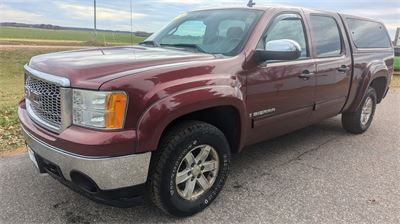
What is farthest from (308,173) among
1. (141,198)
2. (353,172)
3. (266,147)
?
(141,198)

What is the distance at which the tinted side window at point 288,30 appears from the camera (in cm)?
411

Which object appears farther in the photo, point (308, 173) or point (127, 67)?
point (308, 173)

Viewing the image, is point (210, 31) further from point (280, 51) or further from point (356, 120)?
point (356, 120)

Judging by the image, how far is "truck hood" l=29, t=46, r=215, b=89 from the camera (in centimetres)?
286

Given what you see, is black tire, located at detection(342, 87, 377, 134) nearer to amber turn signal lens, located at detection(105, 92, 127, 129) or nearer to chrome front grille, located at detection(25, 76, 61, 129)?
amber turn signal lens, located at detection(105, 92, 127, 129)

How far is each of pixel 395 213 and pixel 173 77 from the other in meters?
2.30

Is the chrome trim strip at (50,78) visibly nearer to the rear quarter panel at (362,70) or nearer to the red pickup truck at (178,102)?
the red pickup truck at (178,102)

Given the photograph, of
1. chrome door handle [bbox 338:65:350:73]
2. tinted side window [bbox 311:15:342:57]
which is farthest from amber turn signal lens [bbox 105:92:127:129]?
chrome door handle [bbox 338:65:350:73]

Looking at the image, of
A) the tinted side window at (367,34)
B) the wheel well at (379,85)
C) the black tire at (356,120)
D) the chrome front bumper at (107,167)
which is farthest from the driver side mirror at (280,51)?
the wheel well at (379,85)

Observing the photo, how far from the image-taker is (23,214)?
132 inches

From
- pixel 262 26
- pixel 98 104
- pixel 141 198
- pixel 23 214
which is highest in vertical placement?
pixel 262 26

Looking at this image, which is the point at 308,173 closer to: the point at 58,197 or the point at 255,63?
the point at 255,63

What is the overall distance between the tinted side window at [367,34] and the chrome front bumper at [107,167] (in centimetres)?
397

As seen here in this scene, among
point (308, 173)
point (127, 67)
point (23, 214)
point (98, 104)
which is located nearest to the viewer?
point (98, 104)
